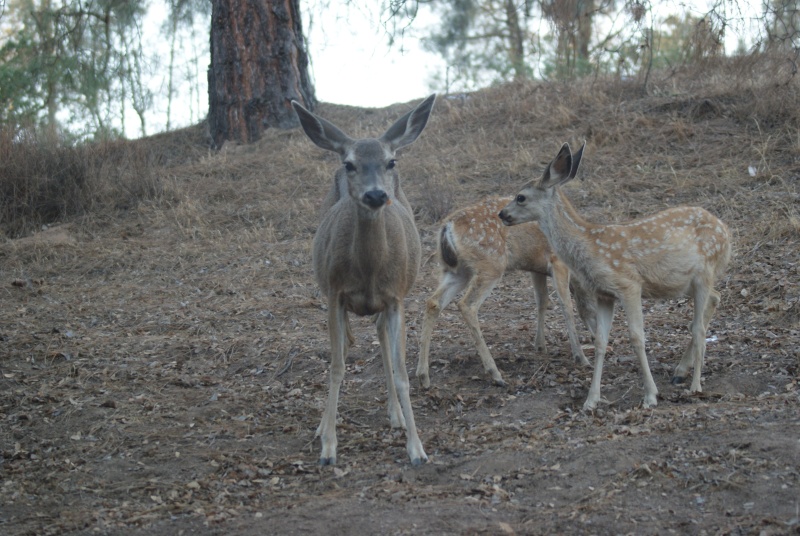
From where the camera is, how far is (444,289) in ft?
27.9

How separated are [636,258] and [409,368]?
224cm

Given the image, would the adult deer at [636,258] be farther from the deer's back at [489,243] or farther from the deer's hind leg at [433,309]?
the deer's hind leg at [433,309]

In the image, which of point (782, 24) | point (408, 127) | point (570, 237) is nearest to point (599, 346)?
point (570, 237)

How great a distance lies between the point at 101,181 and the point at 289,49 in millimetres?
3832

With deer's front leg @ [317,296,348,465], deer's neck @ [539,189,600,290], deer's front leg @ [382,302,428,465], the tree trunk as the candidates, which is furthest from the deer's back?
the tree trunk

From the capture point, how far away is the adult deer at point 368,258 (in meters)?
6.20

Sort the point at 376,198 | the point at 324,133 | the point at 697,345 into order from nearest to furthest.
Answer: the point at 376,198, the point at 324,133, the point at 697,345

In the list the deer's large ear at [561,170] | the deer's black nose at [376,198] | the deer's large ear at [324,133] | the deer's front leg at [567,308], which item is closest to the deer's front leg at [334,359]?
the deer's black nose at [376,198]

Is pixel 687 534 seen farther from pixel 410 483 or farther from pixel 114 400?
pixel 114 400

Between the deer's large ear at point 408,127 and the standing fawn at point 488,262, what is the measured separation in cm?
187

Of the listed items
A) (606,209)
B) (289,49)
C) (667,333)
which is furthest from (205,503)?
(289,49)

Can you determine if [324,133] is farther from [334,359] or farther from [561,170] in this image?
[561,170]

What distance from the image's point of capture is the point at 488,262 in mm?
8445

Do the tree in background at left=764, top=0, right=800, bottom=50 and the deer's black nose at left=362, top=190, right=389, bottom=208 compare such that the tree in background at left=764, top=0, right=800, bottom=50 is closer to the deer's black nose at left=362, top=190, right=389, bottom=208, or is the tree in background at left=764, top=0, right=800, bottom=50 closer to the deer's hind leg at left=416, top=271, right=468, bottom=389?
the deer's hind leg at left=416, top=271, right=468, bottom=389
